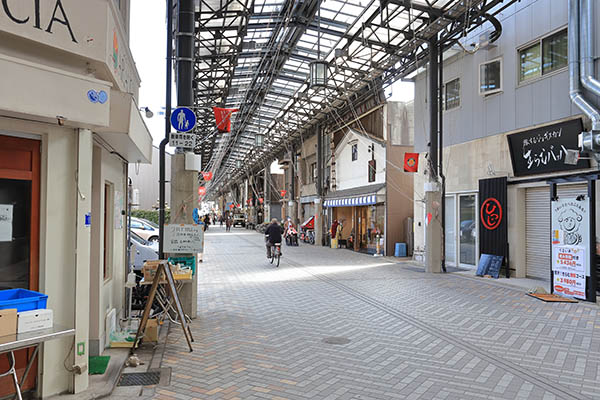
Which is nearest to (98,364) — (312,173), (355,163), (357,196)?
(357,196)

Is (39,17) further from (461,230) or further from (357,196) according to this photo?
(357,196)

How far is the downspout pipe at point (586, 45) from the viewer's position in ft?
32.7

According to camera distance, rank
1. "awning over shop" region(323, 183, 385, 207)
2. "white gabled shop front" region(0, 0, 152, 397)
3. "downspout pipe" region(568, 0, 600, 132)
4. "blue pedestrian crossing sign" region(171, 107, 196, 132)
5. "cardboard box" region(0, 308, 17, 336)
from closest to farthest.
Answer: "cardboard box" region(0, 308, 17, 336) → "white gabled shop front" region(0, 0, 152, 397) → "blue pedestrian crossing sign" region(171, 107, 196, 132) → "downspout pipe" region(568, 0, 600, 132) → "awning over shop" region(323, 183, 385, 207)

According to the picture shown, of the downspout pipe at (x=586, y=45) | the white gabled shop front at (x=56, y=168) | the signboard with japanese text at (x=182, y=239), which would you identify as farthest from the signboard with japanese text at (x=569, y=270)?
the white gabled shop front at (x=56, y=168)

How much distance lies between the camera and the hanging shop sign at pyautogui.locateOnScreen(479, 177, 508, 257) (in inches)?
527

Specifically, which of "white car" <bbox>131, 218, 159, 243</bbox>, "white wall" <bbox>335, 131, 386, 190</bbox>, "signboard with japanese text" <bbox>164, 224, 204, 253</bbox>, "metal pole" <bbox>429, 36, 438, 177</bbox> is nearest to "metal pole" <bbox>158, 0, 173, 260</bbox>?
"signboard with japanese text" <bbox>164, 224, 204, 253</bbox>

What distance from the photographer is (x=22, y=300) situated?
12.0 feet

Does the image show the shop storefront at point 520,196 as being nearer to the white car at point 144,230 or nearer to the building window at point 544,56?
the building window at point 544,56

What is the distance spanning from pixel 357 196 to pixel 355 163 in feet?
9.75

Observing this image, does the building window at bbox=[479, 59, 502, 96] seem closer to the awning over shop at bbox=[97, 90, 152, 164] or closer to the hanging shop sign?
the hanging shop sign

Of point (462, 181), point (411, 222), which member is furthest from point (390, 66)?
point (411, 222)

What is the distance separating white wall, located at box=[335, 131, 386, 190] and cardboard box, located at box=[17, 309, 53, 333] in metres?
18.7

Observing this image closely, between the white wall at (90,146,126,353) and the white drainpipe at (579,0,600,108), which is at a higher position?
the white drainpipe at (579,0,600,108)

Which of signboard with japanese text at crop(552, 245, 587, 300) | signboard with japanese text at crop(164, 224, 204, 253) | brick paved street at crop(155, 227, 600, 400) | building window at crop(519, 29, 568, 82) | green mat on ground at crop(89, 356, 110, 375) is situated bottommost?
brick paved street at crop(155, 227, 600, 400)
